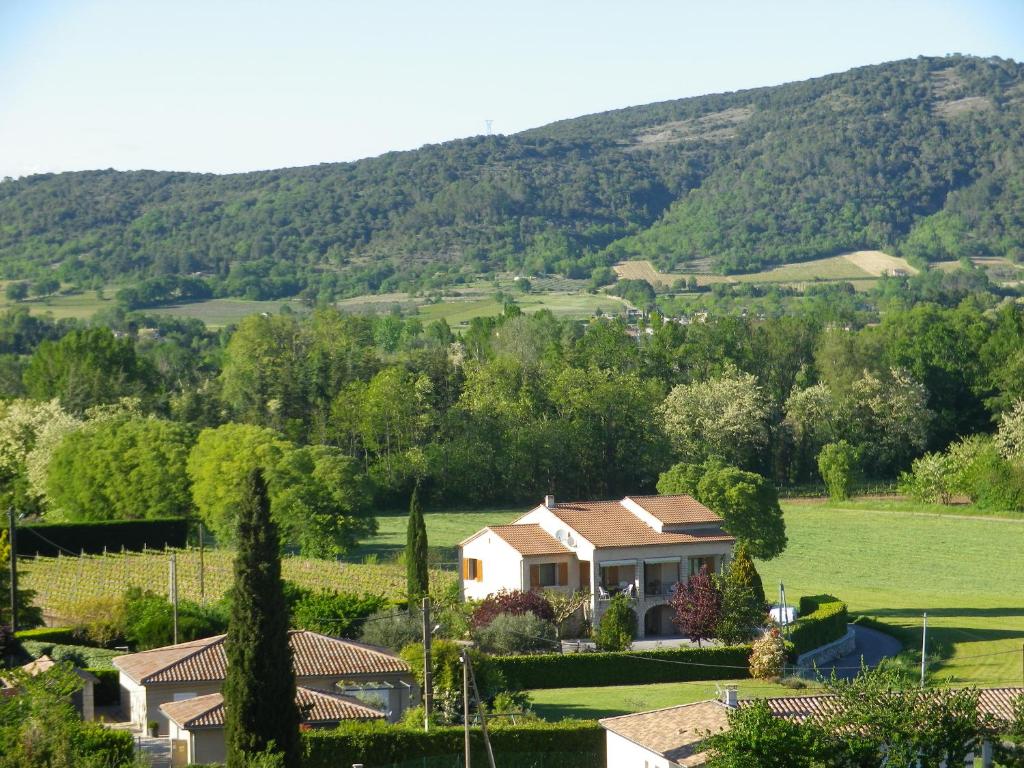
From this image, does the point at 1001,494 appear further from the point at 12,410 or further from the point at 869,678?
the point at 869,678

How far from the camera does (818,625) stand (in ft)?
134

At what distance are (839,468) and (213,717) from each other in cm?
5564

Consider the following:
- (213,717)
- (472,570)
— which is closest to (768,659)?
(472,570)

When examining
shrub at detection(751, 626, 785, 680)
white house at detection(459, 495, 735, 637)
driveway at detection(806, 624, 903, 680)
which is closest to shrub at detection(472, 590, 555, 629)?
white house at detection(459, 495, 735, 637)

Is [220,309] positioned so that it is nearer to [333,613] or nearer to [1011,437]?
[1011,437]

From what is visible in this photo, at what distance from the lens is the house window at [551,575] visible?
44969 mm

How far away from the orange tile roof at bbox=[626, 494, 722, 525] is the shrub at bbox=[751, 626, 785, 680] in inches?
300

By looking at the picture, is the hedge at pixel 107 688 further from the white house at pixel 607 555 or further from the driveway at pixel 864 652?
the driveway at pixel 864 652

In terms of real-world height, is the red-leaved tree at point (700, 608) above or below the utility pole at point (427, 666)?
below

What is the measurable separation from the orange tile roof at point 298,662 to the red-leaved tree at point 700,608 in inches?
374

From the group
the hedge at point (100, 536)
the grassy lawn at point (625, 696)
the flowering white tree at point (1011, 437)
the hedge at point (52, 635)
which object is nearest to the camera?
the grassy lawn at point (625, 696)

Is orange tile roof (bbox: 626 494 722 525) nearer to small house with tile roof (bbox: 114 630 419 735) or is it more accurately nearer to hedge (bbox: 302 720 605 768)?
small house with tile roof (bbox: 114 630 419 735)

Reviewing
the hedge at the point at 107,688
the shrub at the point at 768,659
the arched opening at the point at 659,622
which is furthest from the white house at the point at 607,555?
the hedge at the point at 107,688

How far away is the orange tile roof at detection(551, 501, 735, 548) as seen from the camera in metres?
44.7
